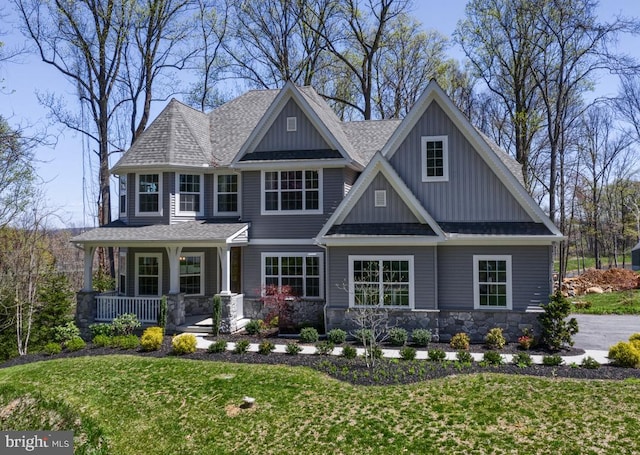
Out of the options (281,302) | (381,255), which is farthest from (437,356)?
(281,302)

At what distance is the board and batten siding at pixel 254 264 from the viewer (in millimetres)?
17188

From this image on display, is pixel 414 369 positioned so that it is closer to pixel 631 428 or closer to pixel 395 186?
pixel 631 428

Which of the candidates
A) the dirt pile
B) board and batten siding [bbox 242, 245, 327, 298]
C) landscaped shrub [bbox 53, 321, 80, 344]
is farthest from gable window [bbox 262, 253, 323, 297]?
the dirt pile

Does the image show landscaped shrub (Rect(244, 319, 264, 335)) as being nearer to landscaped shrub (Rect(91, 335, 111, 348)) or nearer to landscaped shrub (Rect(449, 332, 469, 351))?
landscaped shrub (Rect(91, 335, 111, 348))

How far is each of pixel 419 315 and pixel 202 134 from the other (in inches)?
496

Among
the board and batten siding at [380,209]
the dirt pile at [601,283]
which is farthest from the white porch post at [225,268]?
the dirt pile at [601,283]

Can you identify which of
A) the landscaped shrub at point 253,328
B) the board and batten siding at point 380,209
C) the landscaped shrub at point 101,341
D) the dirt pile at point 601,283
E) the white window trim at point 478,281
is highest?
the board and batten siding at point 380,209

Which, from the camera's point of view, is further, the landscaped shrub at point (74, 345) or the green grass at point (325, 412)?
the landscaped shrub at point (74, 345)

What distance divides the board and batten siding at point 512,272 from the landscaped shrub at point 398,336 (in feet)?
5.59

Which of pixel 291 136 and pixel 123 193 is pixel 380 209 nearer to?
pixel 291 136

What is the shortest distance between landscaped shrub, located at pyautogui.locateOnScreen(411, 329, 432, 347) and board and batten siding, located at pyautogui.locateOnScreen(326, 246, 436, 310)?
0.86 m

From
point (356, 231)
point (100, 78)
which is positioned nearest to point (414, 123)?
point (356, 231)

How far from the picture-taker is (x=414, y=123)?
15.3 m

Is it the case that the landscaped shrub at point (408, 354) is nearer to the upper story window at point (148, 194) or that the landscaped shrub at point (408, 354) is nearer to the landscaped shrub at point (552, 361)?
the landscaped shrub at point (552, 361)
